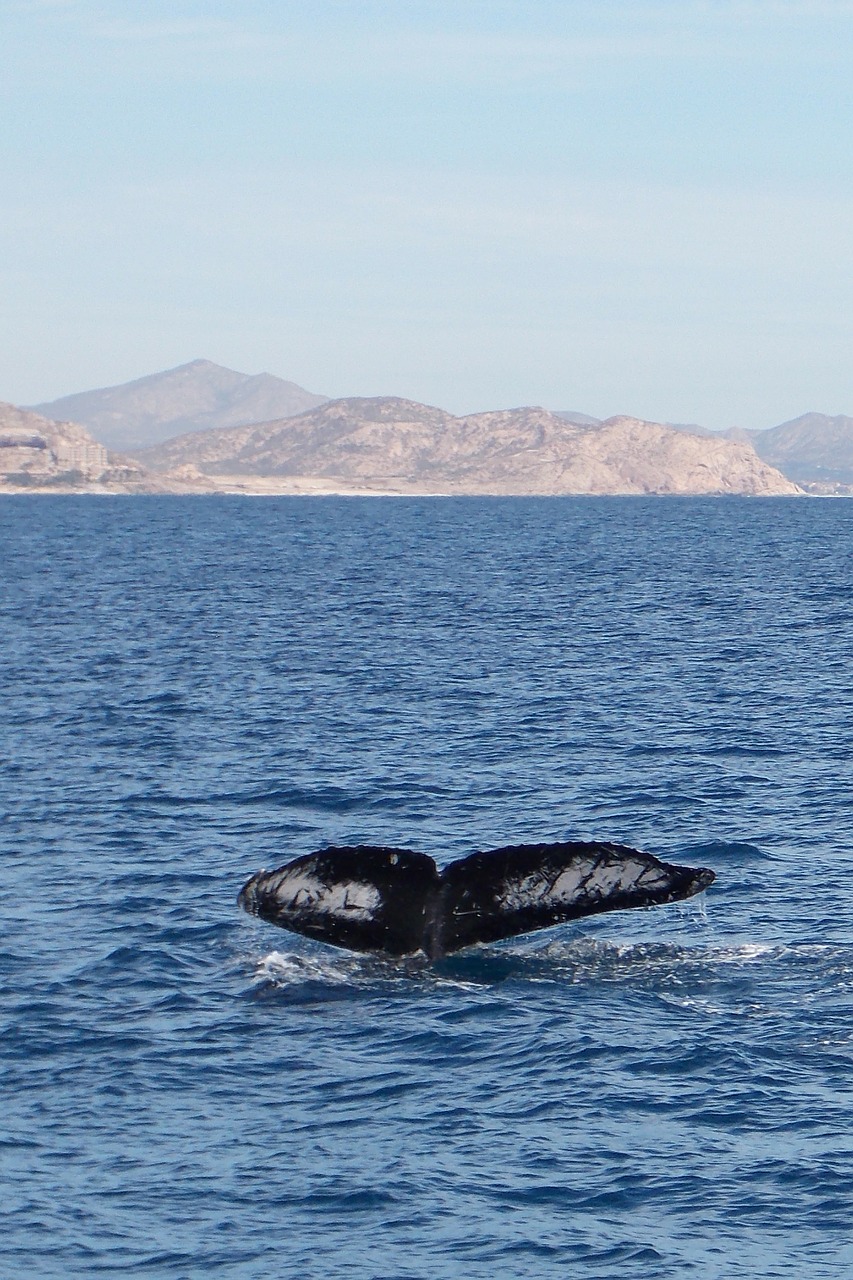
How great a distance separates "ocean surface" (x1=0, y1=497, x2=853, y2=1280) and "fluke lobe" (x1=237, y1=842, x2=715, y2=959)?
1.34m

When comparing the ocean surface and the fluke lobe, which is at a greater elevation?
the fluke lobe

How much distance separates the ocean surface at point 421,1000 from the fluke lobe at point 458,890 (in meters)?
1.34

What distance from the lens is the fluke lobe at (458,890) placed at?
18016 mm

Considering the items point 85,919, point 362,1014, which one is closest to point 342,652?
point 85,919

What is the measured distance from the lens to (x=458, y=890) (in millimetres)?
19328

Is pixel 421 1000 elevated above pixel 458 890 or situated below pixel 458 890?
below

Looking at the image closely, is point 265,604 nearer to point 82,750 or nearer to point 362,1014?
point 82,750

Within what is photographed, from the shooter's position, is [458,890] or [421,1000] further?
[421,1000]

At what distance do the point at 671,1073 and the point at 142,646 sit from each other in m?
Result: 47.2

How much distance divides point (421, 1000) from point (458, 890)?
197 centimetres

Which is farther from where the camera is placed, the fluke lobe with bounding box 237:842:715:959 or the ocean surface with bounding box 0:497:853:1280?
the fluke lobe with bounding box 237:842:715:959

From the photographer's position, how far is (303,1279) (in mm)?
14062

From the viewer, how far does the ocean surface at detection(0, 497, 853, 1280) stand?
49.7 ft

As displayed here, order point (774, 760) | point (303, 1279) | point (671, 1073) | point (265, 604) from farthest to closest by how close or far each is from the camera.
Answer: point (265, 604) < point (774, 760) < point (671, 1073) < point (303, 1279)
